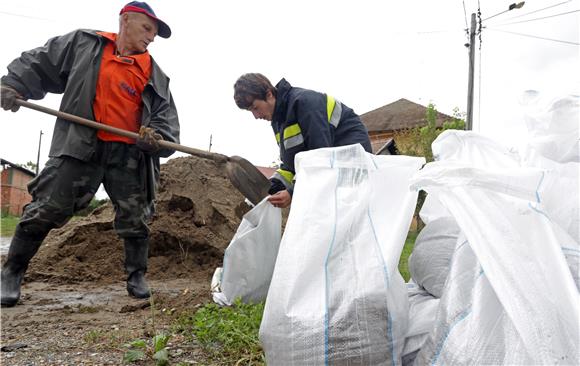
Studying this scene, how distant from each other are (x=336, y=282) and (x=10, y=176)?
3299 cm

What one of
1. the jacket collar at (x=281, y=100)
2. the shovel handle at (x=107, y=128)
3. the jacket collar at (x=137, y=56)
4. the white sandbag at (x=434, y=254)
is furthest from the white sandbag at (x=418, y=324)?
the jacket collar at (x=137, y=56)

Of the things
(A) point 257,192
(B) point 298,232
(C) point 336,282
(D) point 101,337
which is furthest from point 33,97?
(C) point 336,282

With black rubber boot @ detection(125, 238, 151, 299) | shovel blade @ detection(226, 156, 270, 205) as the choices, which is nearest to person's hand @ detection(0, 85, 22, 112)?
black rubber boot @ detection(125, 238, 151, 299)

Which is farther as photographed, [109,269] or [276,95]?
[109,269]

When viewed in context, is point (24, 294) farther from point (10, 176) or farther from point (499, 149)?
point (10, 176)

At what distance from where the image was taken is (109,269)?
3.89m

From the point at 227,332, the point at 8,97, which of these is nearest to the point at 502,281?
the point at 227,332

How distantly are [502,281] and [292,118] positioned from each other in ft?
5.15

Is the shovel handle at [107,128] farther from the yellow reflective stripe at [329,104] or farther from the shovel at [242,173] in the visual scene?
the yellow reflective stripe at [329,104]

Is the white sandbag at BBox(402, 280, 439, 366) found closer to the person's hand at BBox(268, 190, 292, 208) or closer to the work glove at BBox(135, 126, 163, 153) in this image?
the person's hand at BBox(268, 190, 292, 208)

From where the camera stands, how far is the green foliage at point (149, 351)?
164cm

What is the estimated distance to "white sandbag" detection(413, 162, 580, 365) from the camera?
1000 millimetres

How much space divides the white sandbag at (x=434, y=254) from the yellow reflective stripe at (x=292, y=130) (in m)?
0.92

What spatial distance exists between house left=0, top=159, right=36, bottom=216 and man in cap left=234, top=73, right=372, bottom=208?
981 inches
